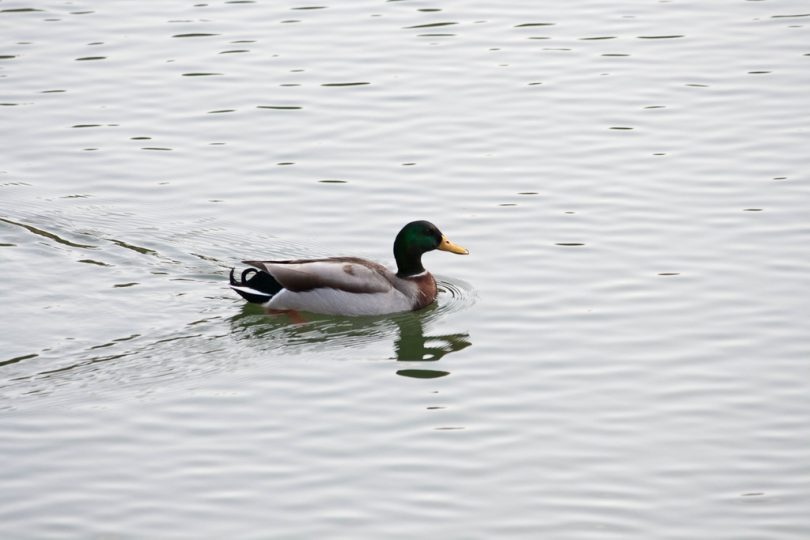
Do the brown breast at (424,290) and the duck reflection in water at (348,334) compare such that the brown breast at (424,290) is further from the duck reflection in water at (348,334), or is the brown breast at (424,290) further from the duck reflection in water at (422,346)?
the duck reflection in water at (422,346)

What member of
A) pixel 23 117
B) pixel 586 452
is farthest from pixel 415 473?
pixel 23 117

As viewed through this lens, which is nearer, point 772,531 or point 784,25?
point 772,531

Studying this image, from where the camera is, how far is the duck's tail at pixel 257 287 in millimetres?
14039

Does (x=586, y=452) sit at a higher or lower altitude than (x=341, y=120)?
lower

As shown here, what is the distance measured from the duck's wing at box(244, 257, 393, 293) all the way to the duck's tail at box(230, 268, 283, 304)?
63mm

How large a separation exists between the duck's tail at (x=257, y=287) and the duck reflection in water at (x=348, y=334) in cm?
16

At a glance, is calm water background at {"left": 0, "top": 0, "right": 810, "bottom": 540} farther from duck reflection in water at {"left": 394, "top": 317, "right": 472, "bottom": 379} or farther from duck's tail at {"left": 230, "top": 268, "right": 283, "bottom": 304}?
duck's tail at {"left": 230, "top": 268, "right": 283, "bottom": 304}

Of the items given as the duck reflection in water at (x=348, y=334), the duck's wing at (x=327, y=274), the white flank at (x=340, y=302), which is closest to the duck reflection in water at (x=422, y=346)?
the duck reflection in water at (x=348, y=334)

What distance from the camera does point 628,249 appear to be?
1454 cm

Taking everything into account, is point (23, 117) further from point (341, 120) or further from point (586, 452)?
point (586, 452)

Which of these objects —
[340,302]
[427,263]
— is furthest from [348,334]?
[427,263]

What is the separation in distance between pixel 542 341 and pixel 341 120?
6024mm

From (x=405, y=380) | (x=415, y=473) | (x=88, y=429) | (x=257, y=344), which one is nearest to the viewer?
(x=415, y=473)

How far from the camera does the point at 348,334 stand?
1367 cm
